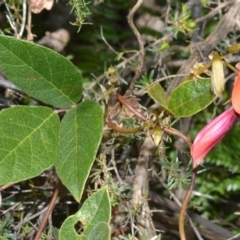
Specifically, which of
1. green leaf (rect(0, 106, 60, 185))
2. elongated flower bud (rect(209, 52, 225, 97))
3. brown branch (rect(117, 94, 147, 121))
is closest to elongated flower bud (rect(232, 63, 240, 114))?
elongated flower bud (rect(209, 52, 225, 97))

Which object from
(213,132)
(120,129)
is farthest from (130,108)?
(213,132)

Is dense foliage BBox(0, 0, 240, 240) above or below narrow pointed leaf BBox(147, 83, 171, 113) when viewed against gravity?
below

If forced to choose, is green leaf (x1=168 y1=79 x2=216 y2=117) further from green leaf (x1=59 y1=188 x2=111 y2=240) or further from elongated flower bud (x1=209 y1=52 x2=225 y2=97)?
green leaf (x1=59 y1=188 x2=111 y2=240)

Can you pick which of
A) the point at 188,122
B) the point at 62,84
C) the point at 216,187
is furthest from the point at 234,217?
the point at 62,84

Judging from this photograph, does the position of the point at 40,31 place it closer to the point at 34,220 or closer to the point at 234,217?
the point at 34,220

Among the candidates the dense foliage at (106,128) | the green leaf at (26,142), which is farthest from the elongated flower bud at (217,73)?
the green leaf at (26,142)
